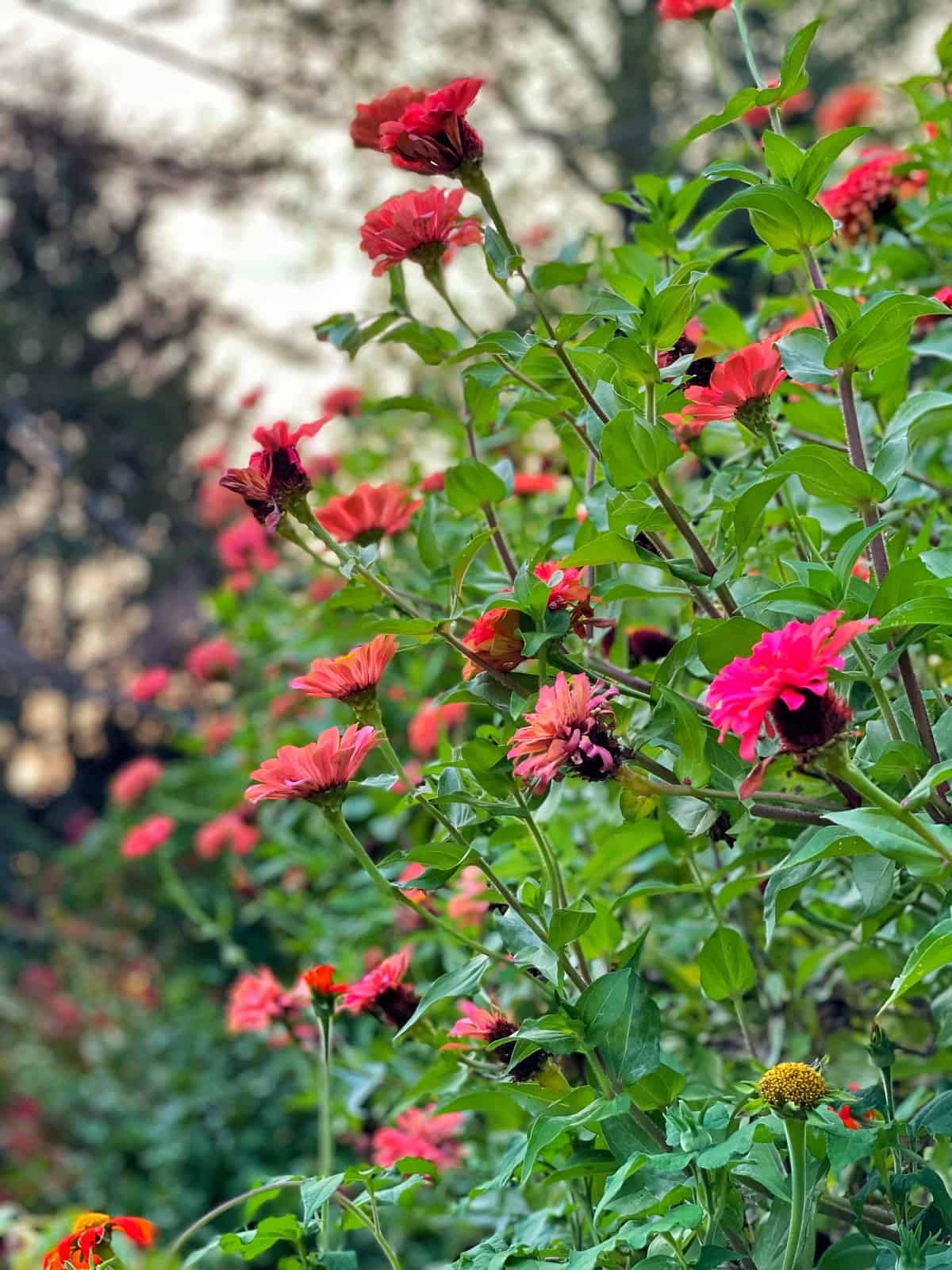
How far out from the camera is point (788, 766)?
69 centimetres

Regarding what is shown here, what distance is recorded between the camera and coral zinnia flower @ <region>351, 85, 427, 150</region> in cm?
79

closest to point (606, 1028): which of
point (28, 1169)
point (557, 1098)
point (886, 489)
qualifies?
point (557, 1098)

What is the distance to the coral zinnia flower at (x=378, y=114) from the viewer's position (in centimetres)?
79

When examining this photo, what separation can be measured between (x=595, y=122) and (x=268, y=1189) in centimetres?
436

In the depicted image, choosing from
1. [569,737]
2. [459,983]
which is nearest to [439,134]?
[569,737]

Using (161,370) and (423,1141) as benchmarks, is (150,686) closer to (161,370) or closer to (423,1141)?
(423,1141)

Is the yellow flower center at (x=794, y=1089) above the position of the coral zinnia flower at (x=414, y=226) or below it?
below

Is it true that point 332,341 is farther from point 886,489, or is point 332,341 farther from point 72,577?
point 72,577

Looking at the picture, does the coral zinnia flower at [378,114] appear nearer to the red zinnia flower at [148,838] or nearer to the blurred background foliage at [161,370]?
the blurred background foliage at [161,370]

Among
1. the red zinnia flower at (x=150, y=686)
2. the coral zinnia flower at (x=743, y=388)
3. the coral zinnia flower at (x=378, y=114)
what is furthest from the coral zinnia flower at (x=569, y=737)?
the red zinnia flower at (x=150, y=686)

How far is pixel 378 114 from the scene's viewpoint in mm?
796

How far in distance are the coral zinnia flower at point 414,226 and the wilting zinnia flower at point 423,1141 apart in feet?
2.00

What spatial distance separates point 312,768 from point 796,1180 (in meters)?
0.31

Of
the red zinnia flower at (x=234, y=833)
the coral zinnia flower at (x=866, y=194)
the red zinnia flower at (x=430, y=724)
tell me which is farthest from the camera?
the red zinnia flower at (x=234, y=833)
